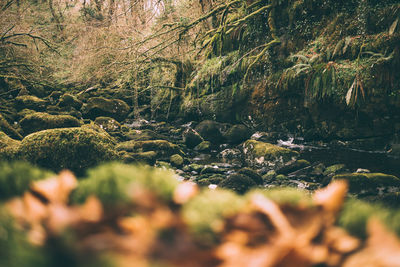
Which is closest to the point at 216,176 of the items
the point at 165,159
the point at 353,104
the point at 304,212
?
the point at 165,159

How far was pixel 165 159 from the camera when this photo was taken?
27.9ft

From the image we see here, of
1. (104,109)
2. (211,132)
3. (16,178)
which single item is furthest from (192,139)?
(16,178)

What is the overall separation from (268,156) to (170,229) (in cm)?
731

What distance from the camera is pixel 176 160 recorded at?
8242 mm

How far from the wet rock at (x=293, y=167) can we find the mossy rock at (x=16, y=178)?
6806mm

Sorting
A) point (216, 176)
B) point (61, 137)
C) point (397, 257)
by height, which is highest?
point (397, 257)

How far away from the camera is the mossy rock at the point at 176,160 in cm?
812

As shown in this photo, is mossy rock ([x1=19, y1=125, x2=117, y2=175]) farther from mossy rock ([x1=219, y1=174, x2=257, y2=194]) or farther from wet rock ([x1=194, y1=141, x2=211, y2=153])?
wet rock ([x1=194, y1=141, x2=211, y2=153])

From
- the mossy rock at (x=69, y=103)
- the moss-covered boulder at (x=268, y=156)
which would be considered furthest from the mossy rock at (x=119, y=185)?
the mossy rock at (x=69, y=103)

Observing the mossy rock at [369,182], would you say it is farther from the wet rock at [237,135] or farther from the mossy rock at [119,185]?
the mossy rock at [119,185]

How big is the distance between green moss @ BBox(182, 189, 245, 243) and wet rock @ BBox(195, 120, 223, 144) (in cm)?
952

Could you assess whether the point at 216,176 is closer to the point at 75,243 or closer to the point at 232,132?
the point at 232,132

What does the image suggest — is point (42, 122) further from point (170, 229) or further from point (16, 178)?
point (170, 229)

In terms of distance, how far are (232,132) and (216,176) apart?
353 cm
